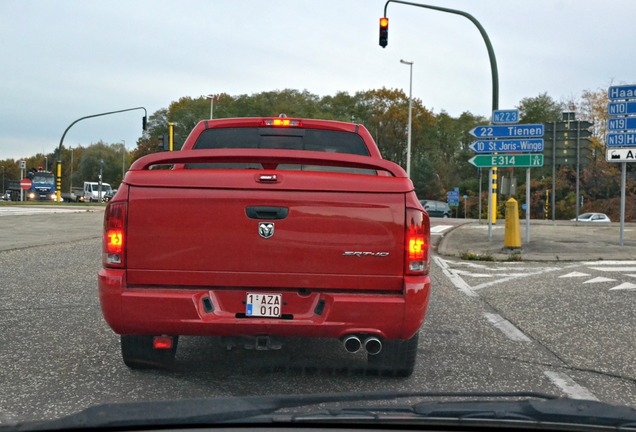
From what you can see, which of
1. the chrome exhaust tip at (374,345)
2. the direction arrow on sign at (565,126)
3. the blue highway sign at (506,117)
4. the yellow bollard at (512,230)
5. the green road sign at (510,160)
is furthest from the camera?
the direction arrow on sign at (565,126)

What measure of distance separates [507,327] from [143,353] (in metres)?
3.59

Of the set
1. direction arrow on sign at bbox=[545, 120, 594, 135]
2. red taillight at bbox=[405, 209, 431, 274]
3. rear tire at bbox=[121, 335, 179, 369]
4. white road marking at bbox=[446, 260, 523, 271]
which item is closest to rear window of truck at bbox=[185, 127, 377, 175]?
rear tire at bbox=[121, 335, 179, 369]

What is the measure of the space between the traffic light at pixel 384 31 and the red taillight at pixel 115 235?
19.3 m

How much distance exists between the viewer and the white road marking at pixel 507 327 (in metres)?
6.20

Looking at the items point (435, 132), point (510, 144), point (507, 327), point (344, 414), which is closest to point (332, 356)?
point (507, 327)

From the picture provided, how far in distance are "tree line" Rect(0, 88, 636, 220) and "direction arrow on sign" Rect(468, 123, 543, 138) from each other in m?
39.7

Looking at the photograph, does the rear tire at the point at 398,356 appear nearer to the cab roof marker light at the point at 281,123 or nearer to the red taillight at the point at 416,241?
the red taillight at the point at 416,241

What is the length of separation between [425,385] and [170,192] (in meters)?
1.99

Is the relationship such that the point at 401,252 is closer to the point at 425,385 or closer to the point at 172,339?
the point at 425,385

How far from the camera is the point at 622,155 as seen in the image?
15.8 meters

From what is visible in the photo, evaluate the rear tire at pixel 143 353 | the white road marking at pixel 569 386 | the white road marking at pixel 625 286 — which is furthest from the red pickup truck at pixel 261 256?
the white road marking at pixel 625 286

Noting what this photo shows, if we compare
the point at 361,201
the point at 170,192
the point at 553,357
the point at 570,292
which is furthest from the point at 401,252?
the point at 570,292

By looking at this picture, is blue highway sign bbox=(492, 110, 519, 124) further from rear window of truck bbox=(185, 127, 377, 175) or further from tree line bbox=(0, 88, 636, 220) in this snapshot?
tree line bbox=(0, 88, 636, 220)

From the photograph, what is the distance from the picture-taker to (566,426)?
2434mm
